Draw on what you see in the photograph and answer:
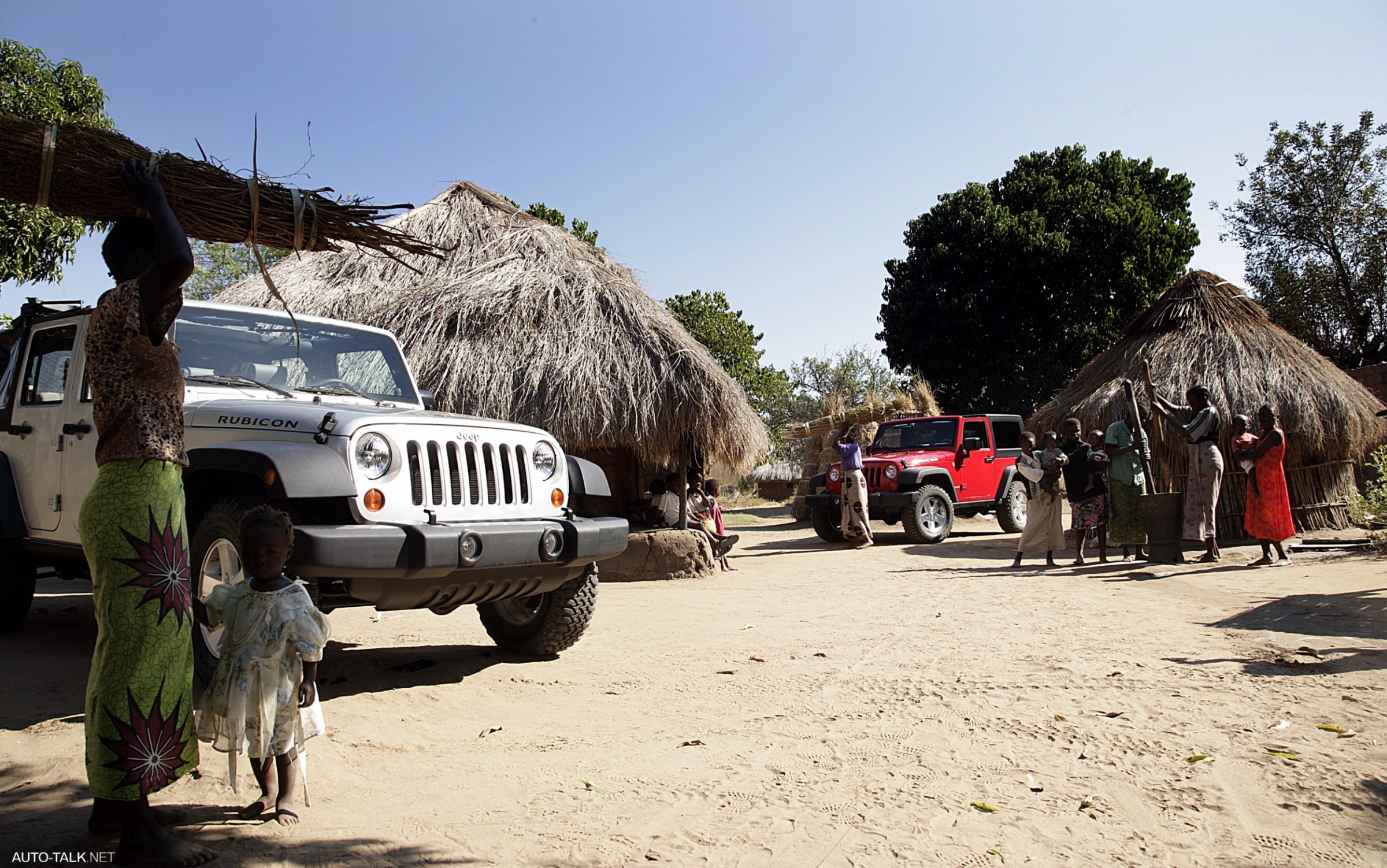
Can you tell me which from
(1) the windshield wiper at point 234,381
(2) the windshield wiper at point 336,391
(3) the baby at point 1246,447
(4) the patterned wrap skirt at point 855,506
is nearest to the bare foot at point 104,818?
(1) the windshield wiper at point 234,381

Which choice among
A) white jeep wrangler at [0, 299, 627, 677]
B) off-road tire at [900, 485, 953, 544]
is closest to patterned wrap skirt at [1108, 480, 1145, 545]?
off-road tire at [900, 485, 953, 544]

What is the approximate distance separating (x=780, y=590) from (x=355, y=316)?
19.4ft

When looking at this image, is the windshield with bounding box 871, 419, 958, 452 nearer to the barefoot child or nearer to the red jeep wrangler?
the red jeep wrangler

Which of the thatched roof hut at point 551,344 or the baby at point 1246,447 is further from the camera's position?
the thatched roof hut at point 551,344

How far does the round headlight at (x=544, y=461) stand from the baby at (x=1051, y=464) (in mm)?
6544

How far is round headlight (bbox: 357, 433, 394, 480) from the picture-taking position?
395 cm

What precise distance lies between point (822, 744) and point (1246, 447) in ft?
25.6

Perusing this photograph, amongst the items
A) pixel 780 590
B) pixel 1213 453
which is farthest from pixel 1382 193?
pixel 780 590

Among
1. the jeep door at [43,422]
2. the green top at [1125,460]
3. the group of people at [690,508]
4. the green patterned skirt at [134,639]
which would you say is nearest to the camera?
the green patterned skirt at [134,639]

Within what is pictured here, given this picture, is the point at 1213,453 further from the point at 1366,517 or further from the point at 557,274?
the point at 557,274

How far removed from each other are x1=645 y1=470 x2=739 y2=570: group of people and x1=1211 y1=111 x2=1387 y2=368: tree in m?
18.2

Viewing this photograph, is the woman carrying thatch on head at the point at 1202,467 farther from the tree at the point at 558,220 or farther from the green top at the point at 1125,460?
the tree at the point at 558,220

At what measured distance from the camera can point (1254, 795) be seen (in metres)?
3.03

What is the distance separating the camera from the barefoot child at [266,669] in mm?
2816
